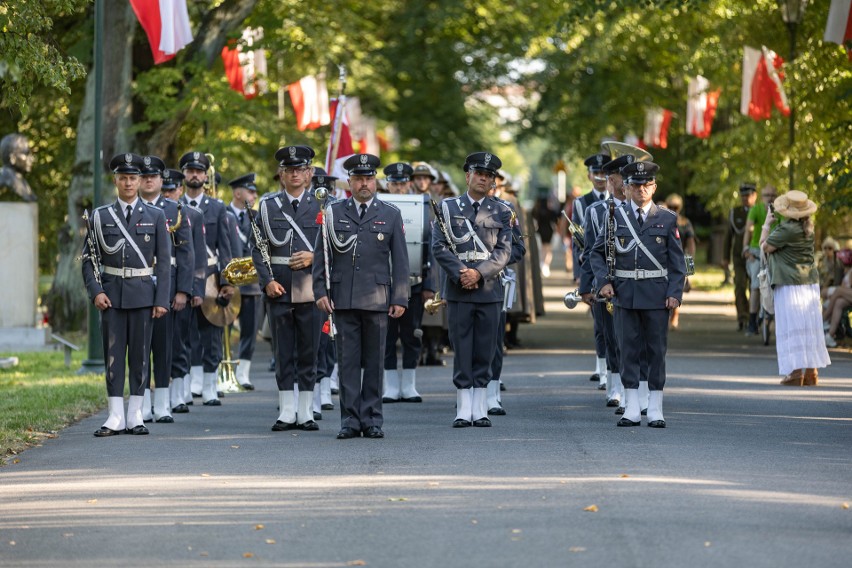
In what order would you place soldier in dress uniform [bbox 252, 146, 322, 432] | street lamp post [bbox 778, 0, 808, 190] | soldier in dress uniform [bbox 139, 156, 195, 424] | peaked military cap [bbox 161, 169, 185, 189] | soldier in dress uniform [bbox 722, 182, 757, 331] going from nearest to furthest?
soldier in dress uniform [bbox 252, 146, 322, 432]
soldier in dress uniform [bbox 139, 156, 195, 424]
peaked military cap [bbox 161, 169, 185, 189]
soldier in dress uniform [bbox 722, 182, 757, 331]
street lamp post [bbox 778, 0, 808, 190]

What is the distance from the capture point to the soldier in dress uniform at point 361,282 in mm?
12977

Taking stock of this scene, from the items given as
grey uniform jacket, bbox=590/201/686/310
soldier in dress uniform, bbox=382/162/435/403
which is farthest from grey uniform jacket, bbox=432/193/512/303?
soldier in dress uniform, bbox=382/162/435/403

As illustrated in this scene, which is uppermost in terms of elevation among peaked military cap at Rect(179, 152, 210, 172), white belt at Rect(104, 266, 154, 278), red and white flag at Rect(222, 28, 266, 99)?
red and white flag at Rect(222, 28, 266, 99)

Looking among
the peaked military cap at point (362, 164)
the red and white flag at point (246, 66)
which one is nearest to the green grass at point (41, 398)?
the peaked military cap at point (362, 164)

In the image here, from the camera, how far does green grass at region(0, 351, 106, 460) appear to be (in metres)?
13.5

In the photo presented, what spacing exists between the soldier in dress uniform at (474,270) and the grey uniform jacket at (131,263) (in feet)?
7.23

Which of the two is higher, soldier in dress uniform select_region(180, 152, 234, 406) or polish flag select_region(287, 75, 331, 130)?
polish flag select_region(287, 75, 331, 130)

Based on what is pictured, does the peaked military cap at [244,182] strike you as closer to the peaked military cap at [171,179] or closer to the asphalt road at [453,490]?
the peaked military cap at [171,179]

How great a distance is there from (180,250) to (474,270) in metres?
2.80

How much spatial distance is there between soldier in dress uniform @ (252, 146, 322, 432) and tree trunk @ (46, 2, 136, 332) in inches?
480

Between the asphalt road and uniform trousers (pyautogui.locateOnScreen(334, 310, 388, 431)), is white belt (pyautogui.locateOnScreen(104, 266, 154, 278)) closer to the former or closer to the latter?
the asphalt road

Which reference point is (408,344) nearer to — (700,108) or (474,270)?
(474,270)

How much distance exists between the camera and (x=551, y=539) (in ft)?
27.9

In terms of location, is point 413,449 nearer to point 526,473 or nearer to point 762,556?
point 526,473
